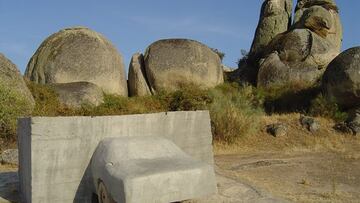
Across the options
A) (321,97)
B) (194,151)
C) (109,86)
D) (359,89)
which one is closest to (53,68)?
(109,86)

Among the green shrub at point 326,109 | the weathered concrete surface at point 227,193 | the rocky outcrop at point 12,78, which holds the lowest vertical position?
the weathered concrete surface at point 227,193

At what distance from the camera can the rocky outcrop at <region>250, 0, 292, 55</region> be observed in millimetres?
25344

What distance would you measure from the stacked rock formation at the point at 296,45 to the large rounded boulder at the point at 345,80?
313 cm

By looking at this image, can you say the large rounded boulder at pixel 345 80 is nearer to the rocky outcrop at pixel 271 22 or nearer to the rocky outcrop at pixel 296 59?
the rocky outcrop at pixel 296 59

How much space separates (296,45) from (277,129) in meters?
9.22

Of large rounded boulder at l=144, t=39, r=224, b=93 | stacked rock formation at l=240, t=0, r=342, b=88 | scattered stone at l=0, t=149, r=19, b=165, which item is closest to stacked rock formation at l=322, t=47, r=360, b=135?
stacked rock formation at l=240, t=0, r=342, b=88

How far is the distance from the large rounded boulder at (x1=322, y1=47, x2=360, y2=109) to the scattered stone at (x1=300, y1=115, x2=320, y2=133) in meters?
1.64

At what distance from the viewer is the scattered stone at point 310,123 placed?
13.2 metres

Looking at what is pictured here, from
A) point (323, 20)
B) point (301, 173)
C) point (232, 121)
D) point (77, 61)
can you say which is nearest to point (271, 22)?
point (323, 20)

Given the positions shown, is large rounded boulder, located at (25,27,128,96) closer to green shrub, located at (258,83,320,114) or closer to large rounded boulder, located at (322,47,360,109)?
green shrub, located at (258,83,320,114)

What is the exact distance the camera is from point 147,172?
4.84 metres

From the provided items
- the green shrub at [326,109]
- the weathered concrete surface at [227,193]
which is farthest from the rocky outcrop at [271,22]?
the weathered concrete surface at [227,193]

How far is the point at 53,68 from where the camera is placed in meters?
17.3

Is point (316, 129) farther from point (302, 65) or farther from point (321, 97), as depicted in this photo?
point (302, 65)
